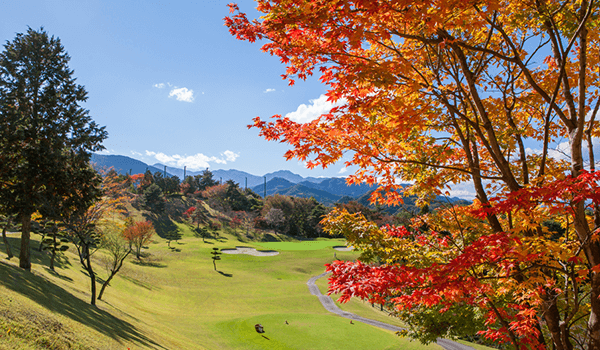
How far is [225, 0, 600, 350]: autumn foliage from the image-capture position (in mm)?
3564

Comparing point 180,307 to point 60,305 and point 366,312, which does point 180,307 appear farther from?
point 366,312

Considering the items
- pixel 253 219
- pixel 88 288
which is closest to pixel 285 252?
pixel 253 219

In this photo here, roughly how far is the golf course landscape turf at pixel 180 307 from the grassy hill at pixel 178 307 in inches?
2.3

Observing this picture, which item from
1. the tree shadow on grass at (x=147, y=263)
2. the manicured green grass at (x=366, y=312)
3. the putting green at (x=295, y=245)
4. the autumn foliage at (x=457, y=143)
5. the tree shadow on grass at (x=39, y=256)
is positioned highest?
the autumn foliage at (x=457, y=143)

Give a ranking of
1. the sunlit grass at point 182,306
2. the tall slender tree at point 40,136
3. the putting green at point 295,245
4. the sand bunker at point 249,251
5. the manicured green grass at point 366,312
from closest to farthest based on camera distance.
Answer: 1. the sunlit grass at point 182,306
2. the tall slender tree at point 40,136
3. the manicured green grass at point 366,312
4. the sand bunker at point 249,251
5. the putting green at point 295,245

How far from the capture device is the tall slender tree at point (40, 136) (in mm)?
13484

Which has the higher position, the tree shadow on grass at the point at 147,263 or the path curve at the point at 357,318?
the tree shadow on grass at the point at 147,263

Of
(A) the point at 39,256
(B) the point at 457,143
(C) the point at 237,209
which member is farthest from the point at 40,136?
(C) the point at 237,209

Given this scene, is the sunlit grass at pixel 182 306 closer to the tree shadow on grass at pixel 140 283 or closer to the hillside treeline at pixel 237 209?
the tree shadow on grass at pixel 140 283

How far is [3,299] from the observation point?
23.2 feet

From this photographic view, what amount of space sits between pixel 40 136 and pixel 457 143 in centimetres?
1793

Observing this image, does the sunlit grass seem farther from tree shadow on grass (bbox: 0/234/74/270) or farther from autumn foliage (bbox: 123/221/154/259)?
autumn foliage (bbox: 123/221/154/259)

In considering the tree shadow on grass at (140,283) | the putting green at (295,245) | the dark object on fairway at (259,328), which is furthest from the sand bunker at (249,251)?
the dark object on fairway at (259,328)

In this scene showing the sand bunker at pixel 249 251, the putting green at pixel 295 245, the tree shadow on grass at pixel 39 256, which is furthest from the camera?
the putting green at pixel 295 245
